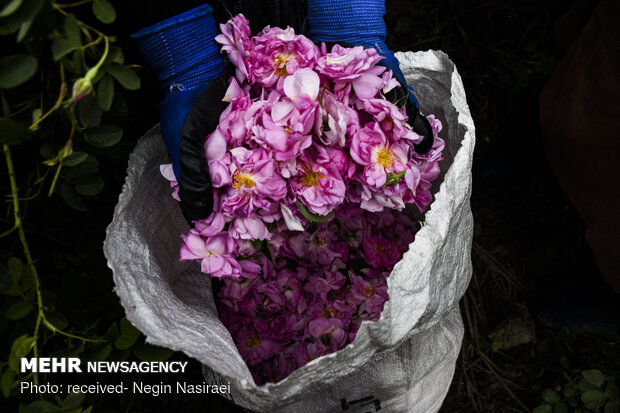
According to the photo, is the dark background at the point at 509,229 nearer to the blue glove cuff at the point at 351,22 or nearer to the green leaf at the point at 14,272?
the blue glove cuff at the point at 351,22

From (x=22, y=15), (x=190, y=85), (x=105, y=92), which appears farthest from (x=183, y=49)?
(x=22, y=15)

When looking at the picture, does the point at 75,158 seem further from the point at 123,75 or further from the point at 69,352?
the point at 69,352

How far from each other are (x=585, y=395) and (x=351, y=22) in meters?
1.15

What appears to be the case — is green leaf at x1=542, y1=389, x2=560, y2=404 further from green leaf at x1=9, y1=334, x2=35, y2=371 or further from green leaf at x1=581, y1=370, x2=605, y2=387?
green leaf at x1=9, y1=334, x2=35, y2=371

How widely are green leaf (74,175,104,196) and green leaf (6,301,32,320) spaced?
Answer: 186mm

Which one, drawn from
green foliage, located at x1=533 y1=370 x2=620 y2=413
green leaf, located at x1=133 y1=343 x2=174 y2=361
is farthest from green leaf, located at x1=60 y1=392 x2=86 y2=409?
green foliage, located at x1=533 y1=370 x2=620 y2=413

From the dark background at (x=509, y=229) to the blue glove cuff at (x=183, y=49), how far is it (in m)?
0.89

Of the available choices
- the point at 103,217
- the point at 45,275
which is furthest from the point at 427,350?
the point at 45,275

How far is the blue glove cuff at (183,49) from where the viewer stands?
713 millimetres

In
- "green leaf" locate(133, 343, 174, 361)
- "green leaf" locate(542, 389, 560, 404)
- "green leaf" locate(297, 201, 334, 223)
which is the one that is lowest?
"green leaf" locate(542, 389, 560, 404)

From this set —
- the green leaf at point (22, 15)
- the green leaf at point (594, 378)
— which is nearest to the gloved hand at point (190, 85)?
the green leaf at point (22, 15)

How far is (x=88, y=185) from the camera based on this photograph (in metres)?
0.74

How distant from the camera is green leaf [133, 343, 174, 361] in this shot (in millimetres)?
817

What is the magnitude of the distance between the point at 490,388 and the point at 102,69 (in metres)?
1.38
